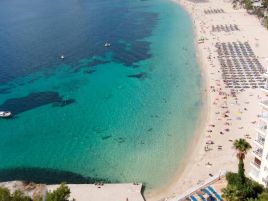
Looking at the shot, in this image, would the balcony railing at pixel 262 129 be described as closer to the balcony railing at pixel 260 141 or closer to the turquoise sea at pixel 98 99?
the balcony railing at pixel 260 141

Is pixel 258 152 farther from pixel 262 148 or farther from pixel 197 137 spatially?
pixel 197 137

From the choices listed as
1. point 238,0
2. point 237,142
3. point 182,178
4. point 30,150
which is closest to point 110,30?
point 238,0

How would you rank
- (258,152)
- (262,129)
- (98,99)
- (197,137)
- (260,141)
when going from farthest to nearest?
(98,99) → (197,137) → (258,152) → (260,141) → (262,129)

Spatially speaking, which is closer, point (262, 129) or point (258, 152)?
point (262, 129)

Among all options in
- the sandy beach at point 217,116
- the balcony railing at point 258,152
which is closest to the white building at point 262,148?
the balcony railing at point 258,152

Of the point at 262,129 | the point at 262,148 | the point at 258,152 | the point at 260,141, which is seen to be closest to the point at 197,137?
the point at 258,152

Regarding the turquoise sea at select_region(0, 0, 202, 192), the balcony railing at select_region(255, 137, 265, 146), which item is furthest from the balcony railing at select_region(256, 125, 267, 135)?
the turquoise sea at select_region(0, 0, 202, 192)

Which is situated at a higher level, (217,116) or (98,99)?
(217,116)
